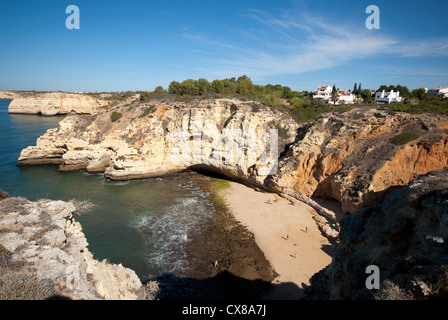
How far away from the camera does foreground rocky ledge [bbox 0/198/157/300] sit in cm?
558

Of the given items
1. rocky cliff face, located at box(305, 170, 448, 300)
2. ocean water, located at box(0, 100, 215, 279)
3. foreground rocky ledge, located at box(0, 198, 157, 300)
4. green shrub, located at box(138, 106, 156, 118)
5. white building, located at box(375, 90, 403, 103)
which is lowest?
ocean water, located at box(0, 100, 215, 279)

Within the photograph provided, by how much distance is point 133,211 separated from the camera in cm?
1895

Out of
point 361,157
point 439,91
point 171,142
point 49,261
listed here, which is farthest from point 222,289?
point 439,91

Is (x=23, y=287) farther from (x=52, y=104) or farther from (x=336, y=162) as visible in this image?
(x=52, y=104)

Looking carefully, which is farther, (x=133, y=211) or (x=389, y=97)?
(x=389, y=97)

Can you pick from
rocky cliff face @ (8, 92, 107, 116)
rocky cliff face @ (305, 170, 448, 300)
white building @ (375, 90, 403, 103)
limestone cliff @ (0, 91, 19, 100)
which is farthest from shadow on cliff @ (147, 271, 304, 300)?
limestone cliff @ (0, 91, 19, 100)

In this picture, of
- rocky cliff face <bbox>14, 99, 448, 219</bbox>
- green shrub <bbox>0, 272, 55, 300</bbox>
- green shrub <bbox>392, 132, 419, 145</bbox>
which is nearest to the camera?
green shrub <bbox>0, 272, 55, 300</bbox>

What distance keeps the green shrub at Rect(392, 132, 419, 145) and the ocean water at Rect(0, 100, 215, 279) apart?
1542 centimetres

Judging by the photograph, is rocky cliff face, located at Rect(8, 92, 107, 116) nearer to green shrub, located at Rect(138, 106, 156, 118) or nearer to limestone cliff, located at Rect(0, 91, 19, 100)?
green shrub, located at Rect(138, 106, 156, 118)

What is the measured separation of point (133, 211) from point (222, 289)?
437 inches

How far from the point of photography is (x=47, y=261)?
21.4 ft

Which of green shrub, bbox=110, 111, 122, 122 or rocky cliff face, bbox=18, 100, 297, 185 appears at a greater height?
green shrub, bbox=110, 111, 122, 122

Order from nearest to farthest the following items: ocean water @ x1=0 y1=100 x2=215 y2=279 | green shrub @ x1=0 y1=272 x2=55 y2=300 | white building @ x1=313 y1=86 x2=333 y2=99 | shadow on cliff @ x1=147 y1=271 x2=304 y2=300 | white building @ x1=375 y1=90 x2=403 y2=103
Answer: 1. green shrub @ x1=0 y1=272 x2=55 y2=300
2. shadow on cliff @ x1=147 y1=271 x2=304 y2=300
3. ocean water @ x1=0 y1=100 x2=215 y2=279
4. white building @ x1=375 y1=90 x2=403 y2=103
5. white building @ x1=313 y1=86 x2=333 y2=99
